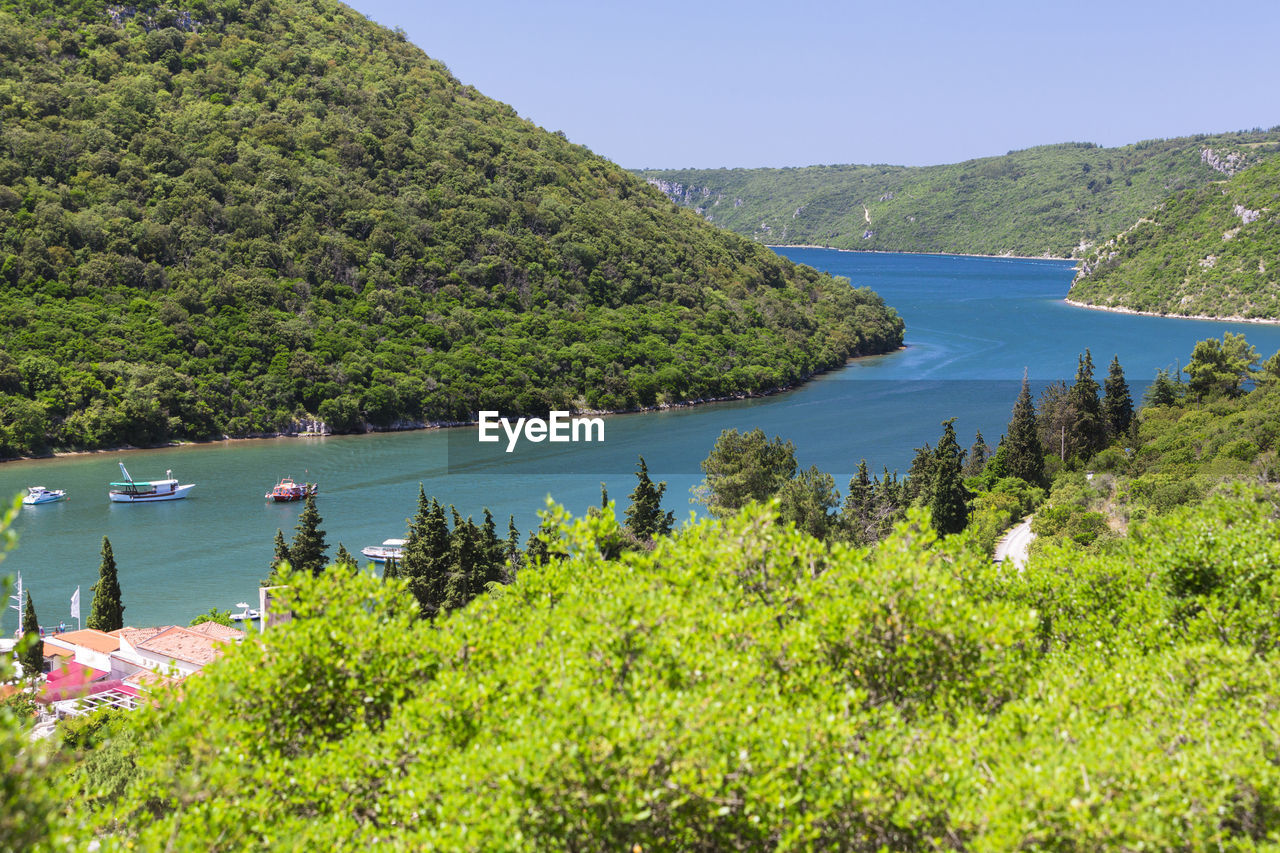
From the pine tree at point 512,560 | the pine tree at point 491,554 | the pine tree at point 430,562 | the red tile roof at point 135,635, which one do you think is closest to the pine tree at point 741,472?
the pine tree at point 512,560

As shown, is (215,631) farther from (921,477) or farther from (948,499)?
(921,477)

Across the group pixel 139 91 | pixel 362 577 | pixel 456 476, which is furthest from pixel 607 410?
pixel 362 577

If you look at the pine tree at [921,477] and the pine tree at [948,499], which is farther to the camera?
the pine tree at [921,477]

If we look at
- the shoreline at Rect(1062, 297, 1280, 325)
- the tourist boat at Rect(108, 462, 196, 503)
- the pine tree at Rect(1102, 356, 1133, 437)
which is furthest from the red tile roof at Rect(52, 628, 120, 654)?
the shoreline at Rect(1062, 297, 1280, 325)

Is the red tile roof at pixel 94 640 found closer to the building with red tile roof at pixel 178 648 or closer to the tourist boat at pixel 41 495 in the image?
the building with red tile roof at pixel 178 648

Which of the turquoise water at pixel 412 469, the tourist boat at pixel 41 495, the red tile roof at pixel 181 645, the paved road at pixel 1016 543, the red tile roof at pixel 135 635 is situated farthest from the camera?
the tourist boat at pixel 41 495

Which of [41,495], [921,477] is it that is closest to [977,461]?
[921,477]

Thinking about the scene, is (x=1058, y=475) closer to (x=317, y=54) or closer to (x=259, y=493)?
(x=259, y=493)
